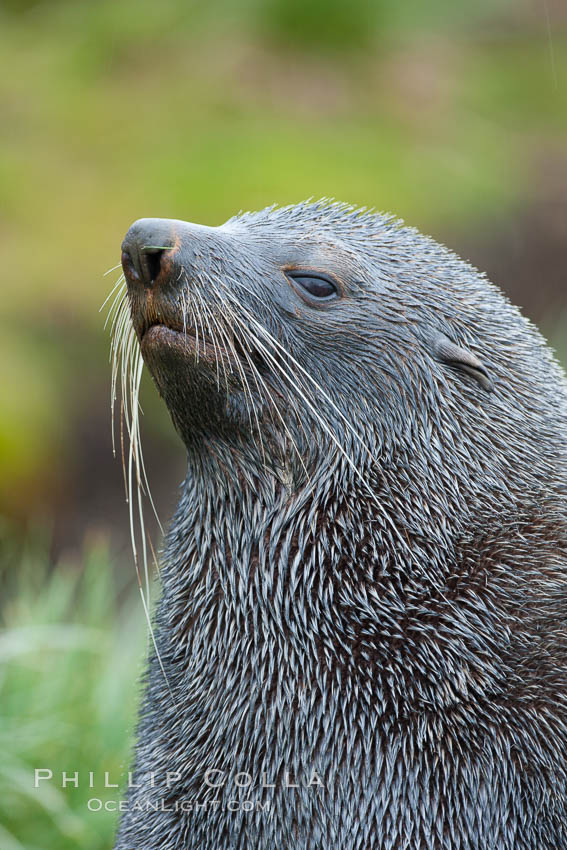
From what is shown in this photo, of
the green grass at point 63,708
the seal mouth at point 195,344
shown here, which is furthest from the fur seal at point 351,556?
the green grass at point 63,708

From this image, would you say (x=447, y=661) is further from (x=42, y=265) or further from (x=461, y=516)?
(x=42, y=265)

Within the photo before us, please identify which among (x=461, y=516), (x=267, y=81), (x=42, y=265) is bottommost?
(x=461, y=516)

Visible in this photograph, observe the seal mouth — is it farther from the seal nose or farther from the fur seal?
the seal nose

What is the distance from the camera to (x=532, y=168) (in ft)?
52.8

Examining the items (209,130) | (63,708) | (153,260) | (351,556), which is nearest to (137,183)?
(209,130)

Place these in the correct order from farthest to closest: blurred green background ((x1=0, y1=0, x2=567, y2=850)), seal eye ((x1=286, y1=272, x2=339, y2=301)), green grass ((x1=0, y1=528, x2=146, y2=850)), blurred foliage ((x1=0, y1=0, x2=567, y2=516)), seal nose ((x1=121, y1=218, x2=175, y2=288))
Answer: blurred foliage ((x1=0, y1=0, x2=567, y2=516)) → blurred green background ((x1=0, y1=0, x2=567, y2=850)) → green grass ((x1=0, y1=528, x2=146, y2=850)) → seal eye ((x1=286, y1=272, x2=339, y2=301)) → seal nose ((x1=121, y1=218, x2=175, y2=288))

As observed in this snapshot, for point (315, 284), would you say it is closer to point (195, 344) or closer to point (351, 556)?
point (195, 344)

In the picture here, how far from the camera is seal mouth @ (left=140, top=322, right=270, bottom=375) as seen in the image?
349 centimetres

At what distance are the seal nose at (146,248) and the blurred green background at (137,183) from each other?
2.44m

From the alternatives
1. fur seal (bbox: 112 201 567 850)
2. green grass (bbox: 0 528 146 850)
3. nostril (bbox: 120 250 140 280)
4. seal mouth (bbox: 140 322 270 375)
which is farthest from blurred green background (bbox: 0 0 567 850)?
nostril (bbox: 120 250 140 280)

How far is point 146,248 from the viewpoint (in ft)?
11.3

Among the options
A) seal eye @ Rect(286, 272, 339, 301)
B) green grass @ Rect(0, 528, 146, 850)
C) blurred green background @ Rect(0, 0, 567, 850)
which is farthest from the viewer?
blurred green background @ Rect(0, 0, 567, 850)

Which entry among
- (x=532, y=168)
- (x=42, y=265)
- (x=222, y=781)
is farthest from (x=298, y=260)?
(x=532, y=168)

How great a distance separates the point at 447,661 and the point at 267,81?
1448cm
